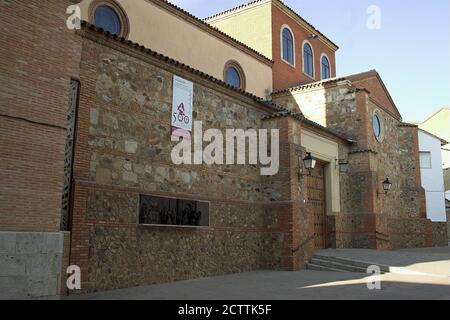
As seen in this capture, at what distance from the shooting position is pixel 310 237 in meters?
14.1

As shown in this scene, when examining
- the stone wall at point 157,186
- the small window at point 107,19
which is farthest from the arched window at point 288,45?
the small window at point 107,19

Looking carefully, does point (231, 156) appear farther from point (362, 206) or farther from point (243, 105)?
point (362, 206)

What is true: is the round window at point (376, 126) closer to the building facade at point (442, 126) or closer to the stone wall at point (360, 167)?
the stone wall at point (360, 167)

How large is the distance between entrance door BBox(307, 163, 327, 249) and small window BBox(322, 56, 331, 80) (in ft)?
39.2

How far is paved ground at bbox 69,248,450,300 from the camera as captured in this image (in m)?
8.45

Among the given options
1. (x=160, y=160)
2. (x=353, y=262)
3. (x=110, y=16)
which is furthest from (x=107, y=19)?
(x=353, y=262)

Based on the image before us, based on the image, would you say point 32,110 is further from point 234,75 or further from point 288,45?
point 288,45

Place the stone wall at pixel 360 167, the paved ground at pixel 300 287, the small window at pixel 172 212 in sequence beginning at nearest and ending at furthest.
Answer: the paved ground at pixel 300 287 → the small window at pixel 172 212 → the stone wall at pixel 360 167

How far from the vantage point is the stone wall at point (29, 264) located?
6199 mm

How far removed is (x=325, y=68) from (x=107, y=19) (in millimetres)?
16906

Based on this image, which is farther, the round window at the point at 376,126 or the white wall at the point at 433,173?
the white wall at the point at 433,173

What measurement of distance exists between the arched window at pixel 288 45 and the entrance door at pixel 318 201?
878cm

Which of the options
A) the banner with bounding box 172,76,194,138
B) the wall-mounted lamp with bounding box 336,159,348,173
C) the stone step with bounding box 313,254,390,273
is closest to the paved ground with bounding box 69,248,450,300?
the stone step with bounding box 313,254,390,273
